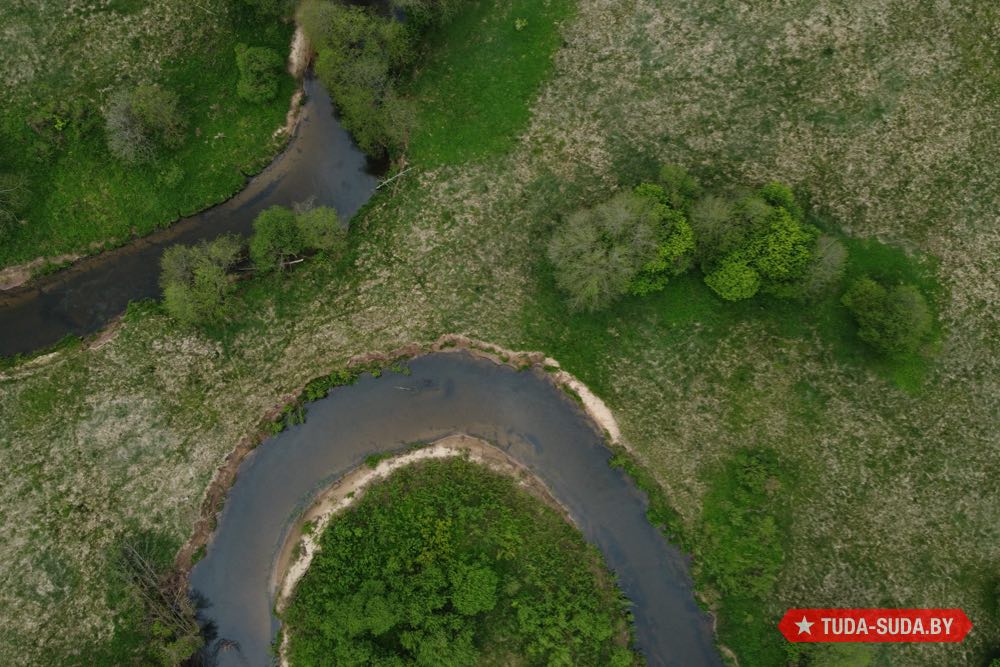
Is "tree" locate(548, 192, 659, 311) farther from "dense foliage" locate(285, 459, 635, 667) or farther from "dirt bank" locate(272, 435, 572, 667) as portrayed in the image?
"dense foliage" locate(285, 459, 635, 667)

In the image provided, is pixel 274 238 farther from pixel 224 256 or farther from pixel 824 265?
pixel 824 265

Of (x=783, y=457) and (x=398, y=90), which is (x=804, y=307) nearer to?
(x=783, y=457)

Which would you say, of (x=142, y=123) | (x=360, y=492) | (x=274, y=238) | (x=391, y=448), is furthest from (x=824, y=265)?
(x=142, y=123)

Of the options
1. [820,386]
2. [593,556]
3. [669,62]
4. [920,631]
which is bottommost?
[920,631]

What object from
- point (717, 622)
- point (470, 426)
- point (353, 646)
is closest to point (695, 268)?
point (470, 426)

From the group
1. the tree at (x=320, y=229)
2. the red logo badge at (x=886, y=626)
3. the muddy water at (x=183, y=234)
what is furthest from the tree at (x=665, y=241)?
the red logo badge at (x=886, y=626)

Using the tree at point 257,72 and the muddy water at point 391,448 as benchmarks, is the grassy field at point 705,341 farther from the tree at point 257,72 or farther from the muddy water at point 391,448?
the tree at point 257,72
